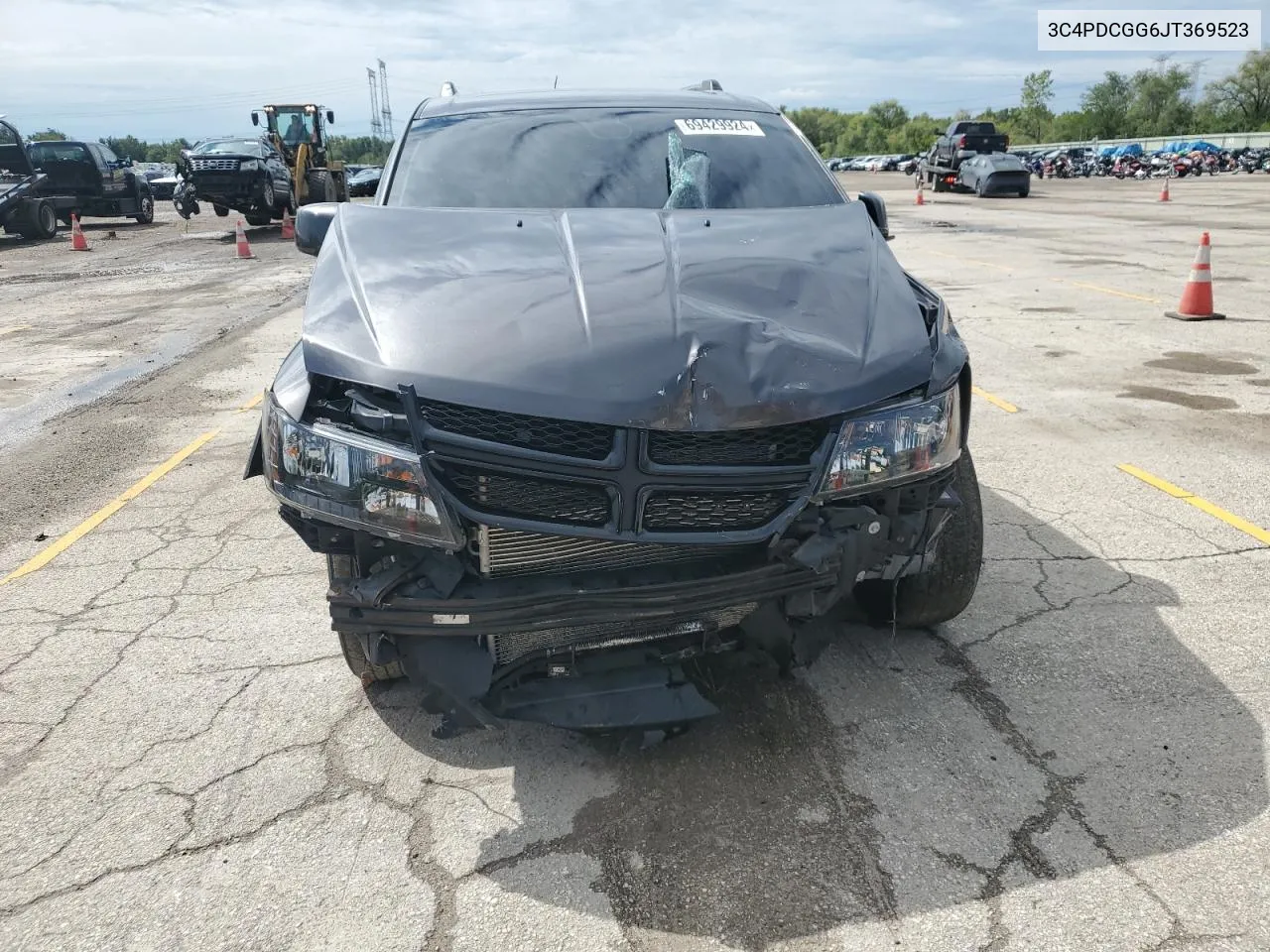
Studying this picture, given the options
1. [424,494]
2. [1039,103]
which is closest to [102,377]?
[424,494]

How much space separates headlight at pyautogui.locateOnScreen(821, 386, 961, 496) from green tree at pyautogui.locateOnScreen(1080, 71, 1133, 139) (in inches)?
4464

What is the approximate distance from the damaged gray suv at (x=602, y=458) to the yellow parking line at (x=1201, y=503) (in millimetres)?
2505

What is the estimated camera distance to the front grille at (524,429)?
2.43 meters

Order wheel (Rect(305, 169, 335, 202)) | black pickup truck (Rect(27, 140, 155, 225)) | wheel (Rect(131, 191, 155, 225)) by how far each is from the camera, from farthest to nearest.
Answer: wheel (Rect(131, 191, 155, 225)) < wheel (Rect(305, 169, 335, 202)) < black pickup truck (Rect(27, 140, 155, 225))

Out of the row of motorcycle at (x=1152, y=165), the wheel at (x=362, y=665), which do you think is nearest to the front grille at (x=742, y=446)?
the wheel at (x=362, y=665)

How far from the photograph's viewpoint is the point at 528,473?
241 centimetres

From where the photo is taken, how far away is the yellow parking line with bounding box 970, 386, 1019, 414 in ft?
22.4

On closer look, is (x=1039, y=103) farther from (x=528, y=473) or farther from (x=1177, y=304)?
(x=528, y=473)

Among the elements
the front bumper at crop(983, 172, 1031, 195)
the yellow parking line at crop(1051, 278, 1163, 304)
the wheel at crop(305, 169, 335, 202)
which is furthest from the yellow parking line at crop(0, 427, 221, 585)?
the front bumper at crop(983, 172, 1031, 195)

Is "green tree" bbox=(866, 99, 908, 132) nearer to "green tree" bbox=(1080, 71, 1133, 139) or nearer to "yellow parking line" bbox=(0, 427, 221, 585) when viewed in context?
"green tree" bbox=(1080, 71, 1133, 139)

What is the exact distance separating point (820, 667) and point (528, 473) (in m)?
1.48

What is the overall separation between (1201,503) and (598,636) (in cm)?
373

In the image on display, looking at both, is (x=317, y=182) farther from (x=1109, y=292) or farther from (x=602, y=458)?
(x=602, y=458)

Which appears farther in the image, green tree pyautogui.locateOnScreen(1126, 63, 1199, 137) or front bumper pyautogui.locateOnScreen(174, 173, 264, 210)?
green tree pyautogui.locateOnScreen(1126, 63, 1199, 137)
